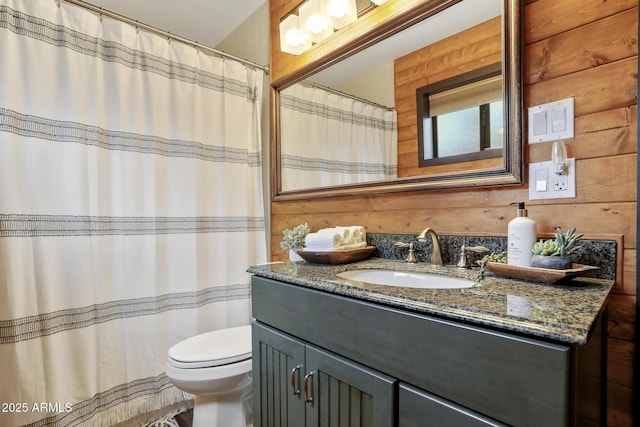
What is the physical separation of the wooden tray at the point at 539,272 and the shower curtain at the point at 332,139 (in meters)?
0.59

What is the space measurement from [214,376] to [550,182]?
1434mm

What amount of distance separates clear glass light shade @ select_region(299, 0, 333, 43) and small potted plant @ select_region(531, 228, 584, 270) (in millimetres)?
1366

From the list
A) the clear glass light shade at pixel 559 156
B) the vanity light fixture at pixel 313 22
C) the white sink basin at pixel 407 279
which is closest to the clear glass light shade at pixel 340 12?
the vanity light fixture at pixel 313 22

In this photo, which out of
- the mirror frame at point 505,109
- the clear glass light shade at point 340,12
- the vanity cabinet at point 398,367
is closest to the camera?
the vanity cabinet at point 398,367

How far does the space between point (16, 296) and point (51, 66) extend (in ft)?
3.28

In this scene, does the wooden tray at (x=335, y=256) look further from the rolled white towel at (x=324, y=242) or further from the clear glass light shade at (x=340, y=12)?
the clear glass light shade at (x=340, y=12)

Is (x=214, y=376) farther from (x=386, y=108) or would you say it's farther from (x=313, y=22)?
(x=313, y=22)

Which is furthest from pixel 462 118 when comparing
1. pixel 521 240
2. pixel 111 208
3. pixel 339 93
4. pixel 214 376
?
pixel 111 208

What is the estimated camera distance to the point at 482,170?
107 centimetres

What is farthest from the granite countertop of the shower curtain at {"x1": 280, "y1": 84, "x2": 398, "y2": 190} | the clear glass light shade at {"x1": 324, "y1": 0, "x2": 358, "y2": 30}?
the clear glass light shade at {"x1": 324, "y1": 0, "x2": 358, "y2": 30}

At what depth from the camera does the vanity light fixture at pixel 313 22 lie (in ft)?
4.94

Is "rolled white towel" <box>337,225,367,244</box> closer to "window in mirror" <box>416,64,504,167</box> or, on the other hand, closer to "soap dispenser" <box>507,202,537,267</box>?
"window in mirror" <box>416,64,504,167</box>

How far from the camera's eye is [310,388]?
0.95 meters

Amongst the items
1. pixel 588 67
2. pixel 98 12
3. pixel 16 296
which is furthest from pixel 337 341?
pixel 98 12
